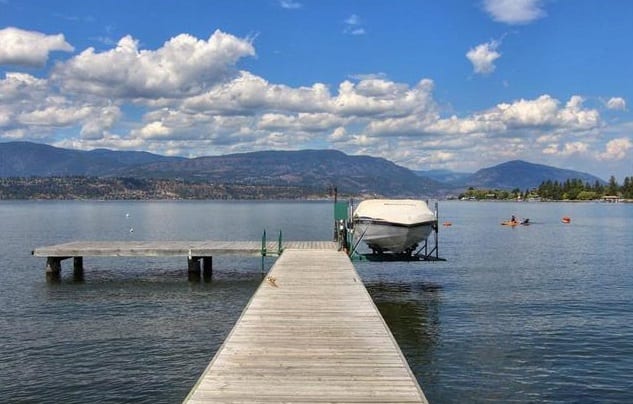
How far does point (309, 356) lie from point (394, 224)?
61.3ft

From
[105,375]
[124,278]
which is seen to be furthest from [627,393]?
[124,278]

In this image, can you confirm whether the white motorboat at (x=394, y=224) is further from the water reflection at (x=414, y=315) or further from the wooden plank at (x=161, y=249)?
the wooden plank at (x=161, y=249)

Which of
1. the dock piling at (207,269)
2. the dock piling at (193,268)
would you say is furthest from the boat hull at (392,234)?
the dock piling at (193,268)

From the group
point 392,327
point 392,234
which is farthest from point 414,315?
point 392,234

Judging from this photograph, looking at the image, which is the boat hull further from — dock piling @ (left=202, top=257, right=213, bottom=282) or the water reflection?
dock piling @ (left=202, top=257, right=213, bottom=282)

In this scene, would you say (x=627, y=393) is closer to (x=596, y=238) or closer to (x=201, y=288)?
(x=201, y=288)

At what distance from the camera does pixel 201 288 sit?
32500 mm

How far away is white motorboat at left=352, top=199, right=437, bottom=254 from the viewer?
→ 1198 inches

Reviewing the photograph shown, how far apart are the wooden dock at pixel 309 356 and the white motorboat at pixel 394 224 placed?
434 inches

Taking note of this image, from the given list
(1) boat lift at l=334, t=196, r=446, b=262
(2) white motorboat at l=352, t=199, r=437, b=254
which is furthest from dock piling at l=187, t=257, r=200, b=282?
(2) white motorboat at l=352, t=199, r=437, b=254

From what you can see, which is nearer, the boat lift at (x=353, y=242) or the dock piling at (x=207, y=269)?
the boat lift at (x=353, y=242)

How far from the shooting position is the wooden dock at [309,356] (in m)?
9.98

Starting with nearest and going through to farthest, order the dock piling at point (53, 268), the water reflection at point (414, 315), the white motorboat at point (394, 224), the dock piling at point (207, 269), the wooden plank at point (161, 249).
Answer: the water reflection at point (414, 315), the white motorboat at point (394, 224), the wooden plank at point (161, 249), the dock piling at point (53, 268), the dock piling at point (207, 269)

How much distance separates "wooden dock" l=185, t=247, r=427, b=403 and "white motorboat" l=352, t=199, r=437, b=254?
11.0 meters
